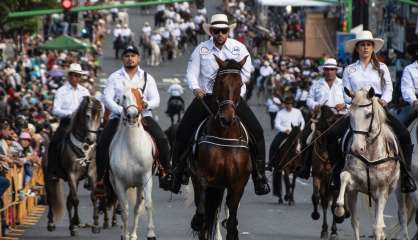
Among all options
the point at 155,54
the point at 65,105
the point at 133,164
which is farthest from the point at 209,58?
the point at 155,54

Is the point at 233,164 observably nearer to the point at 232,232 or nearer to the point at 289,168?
the point at 232,232

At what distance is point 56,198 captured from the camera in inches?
1115

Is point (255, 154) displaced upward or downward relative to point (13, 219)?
upward

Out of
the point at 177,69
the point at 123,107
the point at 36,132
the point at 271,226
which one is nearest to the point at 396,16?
the point at 177,69

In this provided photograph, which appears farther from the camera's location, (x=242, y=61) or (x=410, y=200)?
(x=410, y=200)

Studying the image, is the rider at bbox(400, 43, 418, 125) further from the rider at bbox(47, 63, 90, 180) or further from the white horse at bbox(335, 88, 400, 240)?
the rider at bbox(47, 63, 90, 180)

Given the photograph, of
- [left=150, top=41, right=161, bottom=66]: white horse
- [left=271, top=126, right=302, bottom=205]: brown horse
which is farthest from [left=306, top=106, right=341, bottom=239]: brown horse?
[left=150, top=41, right=161, bottom=66]: white horse

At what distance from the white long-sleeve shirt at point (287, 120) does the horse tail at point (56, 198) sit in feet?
28.3

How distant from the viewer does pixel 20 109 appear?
4478cm

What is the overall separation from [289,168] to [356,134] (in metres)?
13.4

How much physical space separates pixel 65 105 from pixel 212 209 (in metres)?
7.62

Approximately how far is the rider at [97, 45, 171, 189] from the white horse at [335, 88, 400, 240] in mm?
3307

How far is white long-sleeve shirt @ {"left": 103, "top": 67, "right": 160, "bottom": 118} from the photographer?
23.5m

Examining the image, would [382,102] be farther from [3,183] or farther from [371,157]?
[3,183]
